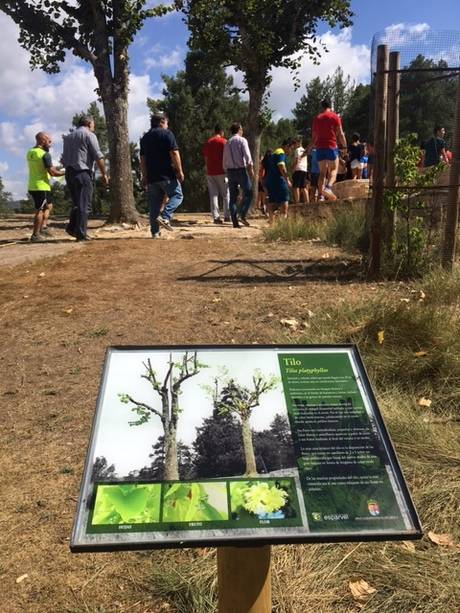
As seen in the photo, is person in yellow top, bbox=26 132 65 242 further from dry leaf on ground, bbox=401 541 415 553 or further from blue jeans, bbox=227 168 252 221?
dry leaf on ground, bbox=401 541 415 553

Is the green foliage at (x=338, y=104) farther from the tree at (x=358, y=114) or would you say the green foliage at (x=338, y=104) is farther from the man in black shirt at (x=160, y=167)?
the man in black shirt at (x=160, y=167)

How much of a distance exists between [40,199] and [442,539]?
8.81 metres

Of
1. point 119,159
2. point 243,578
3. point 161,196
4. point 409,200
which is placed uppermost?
point 119,159

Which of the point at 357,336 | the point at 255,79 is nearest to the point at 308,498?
the point at 357,336

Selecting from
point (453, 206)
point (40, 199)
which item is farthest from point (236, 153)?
point (453, 206)

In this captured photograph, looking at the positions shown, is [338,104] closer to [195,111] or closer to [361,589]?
[195,111]

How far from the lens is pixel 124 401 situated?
1.71 meters

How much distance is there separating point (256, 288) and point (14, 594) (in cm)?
391

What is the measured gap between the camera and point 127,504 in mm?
1426

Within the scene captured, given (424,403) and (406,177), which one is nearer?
(424,403)

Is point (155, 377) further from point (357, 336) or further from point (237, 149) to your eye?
point (237, 149)

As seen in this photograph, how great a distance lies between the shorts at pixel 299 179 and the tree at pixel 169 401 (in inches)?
449

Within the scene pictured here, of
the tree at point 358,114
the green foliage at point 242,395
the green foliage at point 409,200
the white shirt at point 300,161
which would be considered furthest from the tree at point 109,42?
the tree at point 358,114

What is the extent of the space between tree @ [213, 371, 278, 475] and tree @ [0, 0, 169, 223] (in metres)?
10.3
